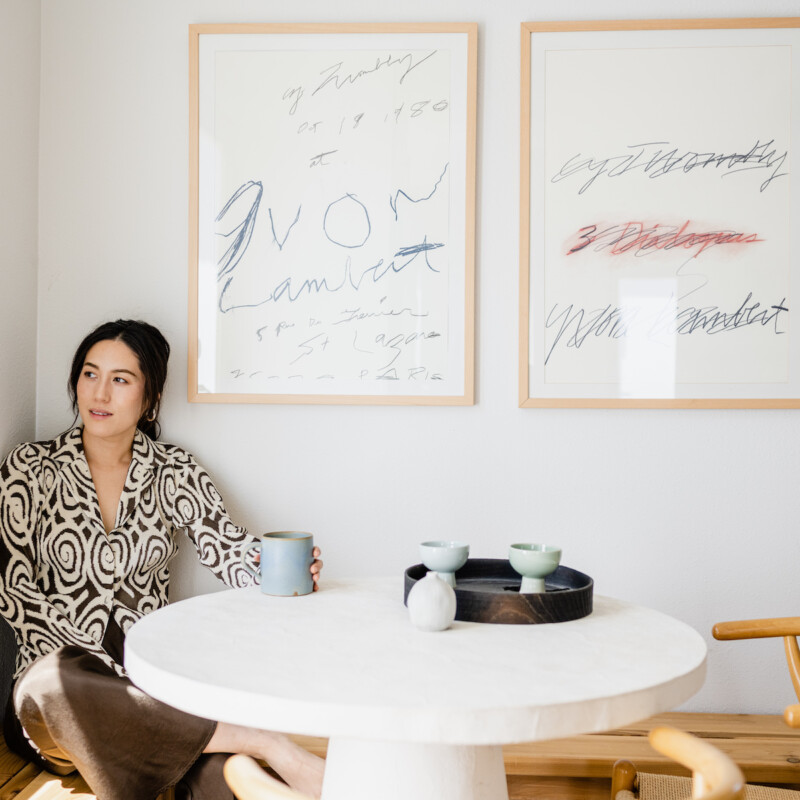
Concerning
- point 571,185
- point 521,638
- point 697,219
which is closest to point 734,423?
point 697,219

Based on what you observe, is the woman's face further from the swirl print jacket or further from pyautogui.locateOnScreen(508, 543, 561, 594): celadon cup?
pyautogui.locateOnScreen(508, 543, 561, 594): celadon cup

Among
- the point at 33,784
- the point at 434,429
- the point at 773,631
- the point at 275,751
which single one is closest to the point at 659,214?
the point at 434,429

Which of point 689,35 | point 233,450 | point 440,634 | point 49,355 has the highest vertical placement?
point 689,35

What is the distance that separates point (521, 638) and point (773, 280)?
1.49m

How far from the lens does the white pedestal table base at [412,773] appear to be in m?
1.17

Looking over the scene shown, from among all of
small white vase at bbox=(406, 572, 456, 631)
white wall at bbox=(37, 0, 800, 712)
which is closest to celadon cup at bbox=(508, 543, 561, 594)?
small white vase at bbox=(406, 572, 456, 631)

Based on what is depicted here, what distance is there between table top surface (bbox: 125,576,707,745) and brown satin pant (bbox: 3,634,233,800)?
0.38 meters

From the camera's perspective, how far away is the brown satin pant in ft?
5.25

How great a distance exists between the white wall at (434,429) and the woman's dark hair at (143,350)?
0.34ft

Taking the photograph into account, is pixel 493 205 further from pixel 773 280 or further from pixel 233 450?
pixel 233 450

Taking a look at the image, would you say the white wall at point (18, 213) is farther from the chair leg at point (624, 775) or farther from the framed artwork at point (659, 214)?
the chair leg at point (624, 775)

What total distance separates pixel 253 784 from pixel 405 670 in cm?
25

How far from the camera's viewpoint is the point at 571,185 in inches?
87.3

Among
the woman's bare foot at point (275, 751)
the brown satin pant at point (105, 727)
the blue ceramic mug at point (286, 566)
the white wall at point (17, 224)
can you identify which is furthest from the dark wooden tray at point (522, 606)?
the white wall at point (17, 224)
